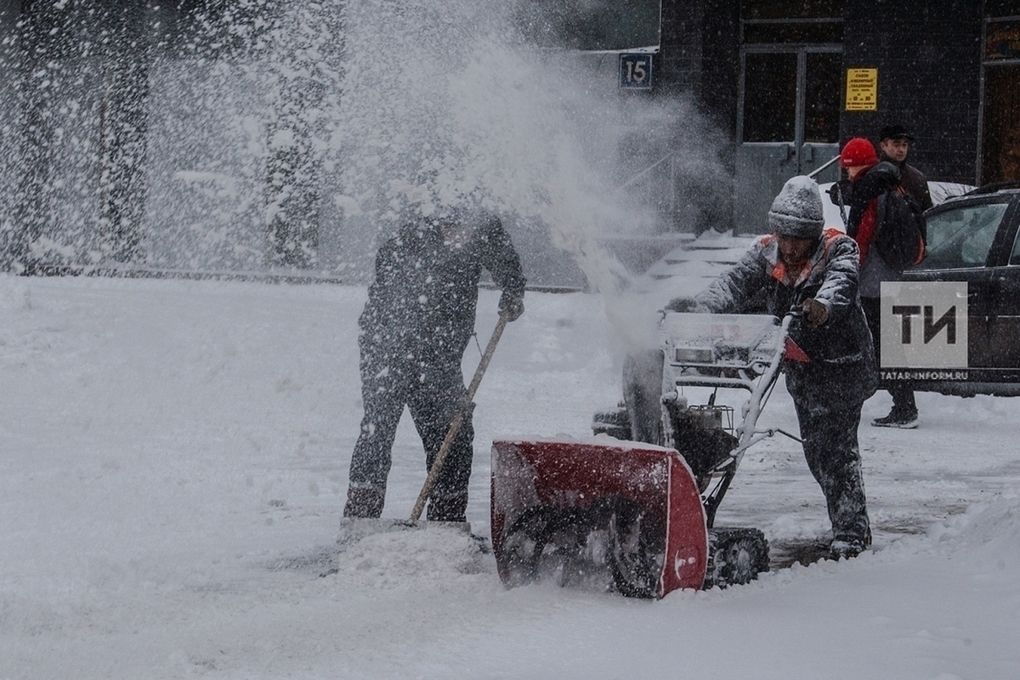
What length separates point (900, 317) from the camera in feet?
35.0

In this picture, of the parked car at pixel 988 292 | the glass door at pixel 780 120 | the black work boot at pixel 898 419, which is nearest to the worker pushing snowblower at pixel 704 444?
the black work boot at pixel 898 419

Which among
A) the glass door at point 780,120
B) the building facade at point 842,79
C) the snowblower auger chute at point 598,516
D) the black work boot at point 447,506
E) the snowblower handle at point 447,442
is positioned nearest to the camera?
the snowblower auger chute at point 598,516

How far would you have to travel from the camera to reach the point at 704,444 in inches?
220

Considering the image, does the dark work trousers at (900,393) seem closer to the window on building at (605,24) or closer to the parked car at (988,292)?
the parked car at (988,292)

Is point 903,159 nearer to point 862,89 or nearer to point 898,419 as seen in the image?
point 898,419

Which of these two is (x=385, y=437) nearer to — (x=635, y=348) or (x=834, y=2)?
(x=635, y=348)

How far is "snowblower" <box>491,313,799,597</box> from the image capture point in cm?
524

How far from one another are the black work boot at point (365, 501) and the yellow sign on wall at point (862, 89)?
12469mm

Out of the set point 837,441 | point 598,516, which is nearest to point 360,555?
point 598,516

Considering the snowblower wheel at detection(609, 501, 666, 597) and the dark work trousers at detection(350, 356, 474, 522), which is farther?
the dark work trousers at detection(350, 356, 474, 522)

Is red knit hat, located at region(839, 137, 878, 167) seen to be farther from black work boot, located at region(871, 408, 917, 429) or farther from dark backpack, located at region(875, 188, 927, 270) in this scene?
black work boot, located at region(871, 408, 917, 429)

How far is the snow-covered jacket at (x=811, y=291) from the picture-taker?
6.39 m

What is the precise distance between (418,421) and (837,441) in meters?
1.84

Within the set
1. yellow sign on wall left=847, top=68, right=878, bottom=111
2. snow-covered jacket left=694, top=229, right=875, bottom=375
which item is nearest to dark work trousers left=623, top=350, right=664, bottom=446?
snow-covered jacket left=694, top=229, right=875, bottom=375
